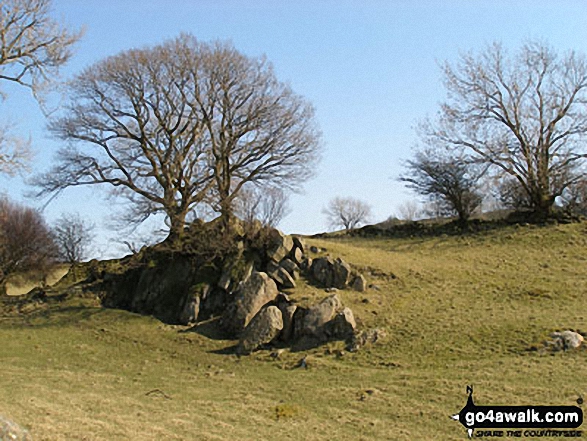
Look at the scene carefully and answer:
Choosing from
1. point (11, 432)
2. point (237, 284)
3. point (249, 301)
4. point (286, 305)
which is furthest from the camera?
point (237, 284)

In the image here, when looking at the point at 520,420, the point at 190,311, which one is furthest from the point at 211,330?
the point at 520,420

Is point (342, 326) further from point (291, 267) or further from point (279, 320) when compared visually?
point (291, 267)

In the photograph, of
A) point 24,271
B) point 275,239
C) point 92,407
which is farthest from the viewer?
point 24,271

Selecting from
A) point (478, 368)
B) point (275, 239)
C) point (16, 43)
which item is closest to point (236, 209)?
point (275, 239)

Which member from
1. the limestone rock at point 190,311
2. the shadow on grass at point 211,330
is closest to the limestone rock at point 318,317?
the shadow on grass at point 211,330

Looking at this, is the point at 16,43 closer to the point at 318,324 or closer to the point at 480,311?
the point at 318,324

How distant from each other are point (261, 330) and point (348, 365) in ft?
10.5

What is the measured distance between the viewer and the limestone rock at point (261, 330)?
15.7m

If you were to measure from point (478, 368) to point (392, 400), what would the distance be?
2789mm

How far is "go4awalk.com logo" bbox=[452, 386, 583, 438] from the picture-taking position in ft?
28.5

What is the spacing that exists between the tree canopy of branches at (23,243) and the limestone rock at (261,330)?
2013 centimetres

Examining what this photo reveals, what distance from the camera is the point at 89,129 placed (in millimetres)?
24547

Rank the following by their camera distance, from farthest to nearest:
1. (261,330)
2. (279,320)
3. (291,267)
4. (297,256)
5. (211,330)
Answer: (297,256) < (291,267) < (211,330) < (279,320) < (261,330)

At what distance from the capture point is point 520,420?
363 inches
